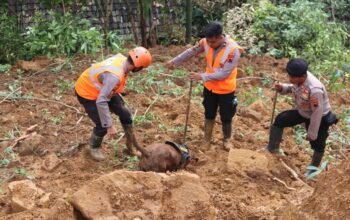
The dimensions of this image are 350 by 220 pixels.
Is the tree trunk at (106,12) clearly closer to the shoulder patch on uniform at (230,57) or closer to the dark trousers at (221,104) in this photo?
the dark trousers at (221,104)

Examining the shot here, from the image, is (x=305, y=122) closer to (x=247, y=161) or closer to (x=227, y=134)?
(x=247, y=161)

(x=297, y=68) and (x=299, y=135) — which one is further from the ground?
(x=297, y=68)

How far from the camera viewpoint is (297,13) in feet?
34.8

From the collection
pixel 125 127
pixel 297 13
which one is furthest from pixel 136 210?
pixel 297 13

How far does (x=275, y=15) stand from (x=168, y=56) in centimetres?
290

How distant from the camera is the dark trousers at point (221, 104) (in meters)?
5.66

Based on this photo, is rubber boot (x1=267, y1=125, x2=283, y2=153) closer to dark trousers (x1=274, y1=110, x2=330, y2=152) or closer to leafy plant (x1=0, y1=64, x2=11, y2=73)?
dark trousers (x1=274, y1=110, x2=330, y2=152)

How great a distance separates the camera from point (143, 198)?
12.1 ft

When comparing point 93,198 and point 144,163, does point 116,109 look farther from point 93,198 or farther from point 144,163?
point 93,198

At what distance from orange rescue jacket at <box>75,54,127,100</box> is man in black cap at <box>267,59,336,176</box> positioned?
1609 mm

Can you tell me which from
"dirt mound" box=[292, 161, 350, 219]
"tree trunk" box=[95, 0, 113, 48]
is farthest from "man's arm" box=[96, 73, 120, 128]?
"tree trunk" box=[95, 0, 113, 48]

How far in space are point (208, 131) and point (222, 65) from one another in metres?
0.93

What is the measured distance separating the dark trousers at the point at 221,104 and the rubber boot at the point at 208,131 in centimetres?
6

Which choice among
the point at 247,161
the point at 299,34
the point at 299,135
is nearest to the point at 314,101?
the point at 247,161
